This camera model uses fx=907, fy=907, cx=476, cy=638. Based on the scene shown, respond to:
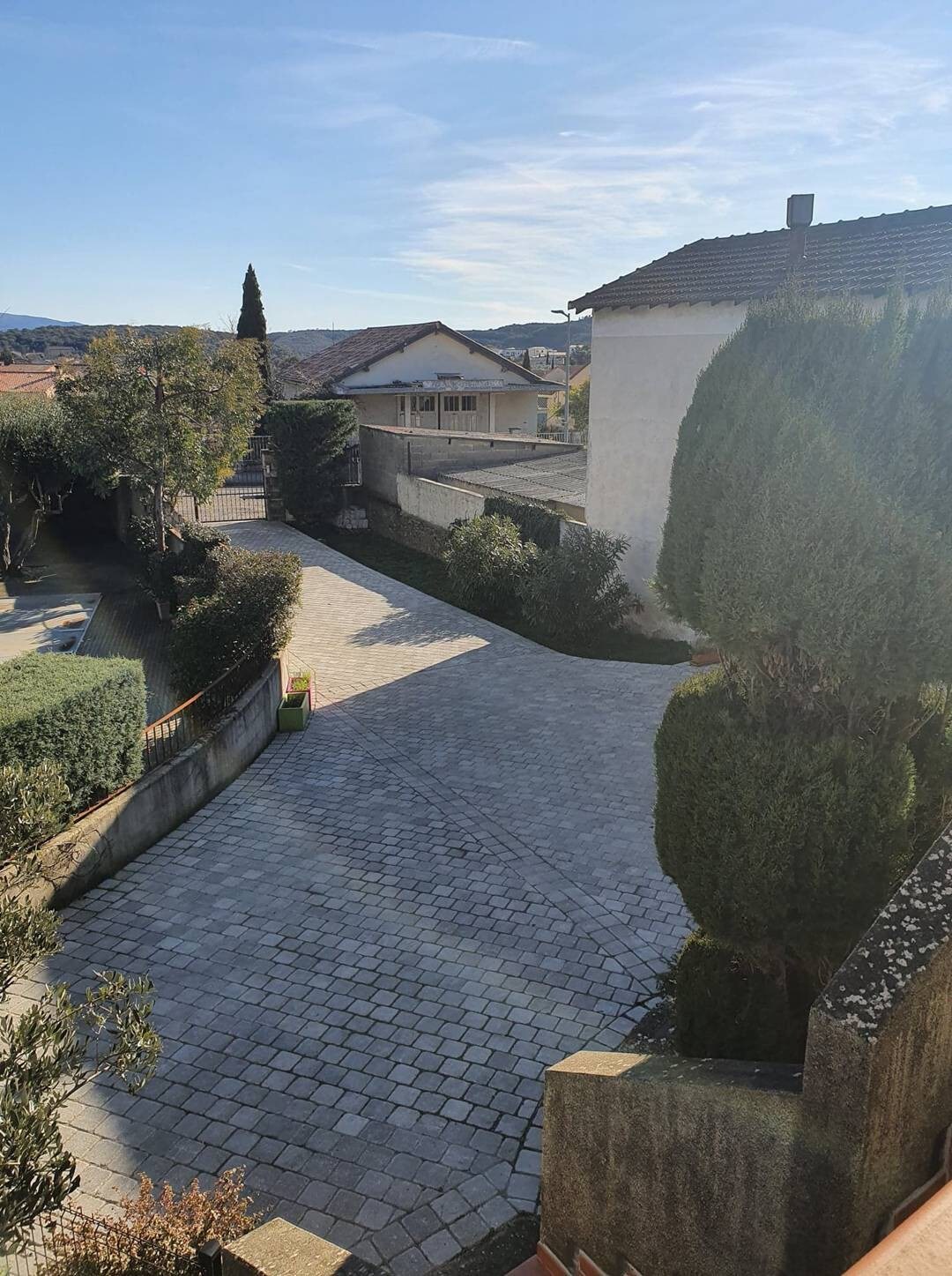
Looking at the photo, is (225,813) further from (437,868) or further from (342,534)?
(342,534)

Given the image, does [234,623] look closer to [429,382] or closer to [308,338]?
[429,382]

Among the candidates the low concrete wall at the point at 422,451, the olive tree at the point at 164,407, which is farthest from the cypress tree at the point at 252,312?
the olive tree at the point at 164,407

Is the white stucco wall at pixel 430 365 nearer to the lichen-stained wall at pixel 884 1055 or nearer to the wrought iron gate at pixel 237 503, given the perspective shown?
the wrought iron gate at pixel 237 503

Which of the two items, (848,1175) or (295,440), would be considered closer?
(848,1175)

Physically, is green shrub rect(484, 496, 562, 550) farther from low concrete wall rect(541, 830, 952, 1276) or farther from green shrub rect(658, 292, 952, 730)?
low concrete wall rect(541, 830, 952, 1276)

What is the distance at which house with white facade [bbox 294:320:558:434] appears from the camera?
40469mm

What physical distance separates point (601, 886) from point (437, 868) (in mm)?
1634

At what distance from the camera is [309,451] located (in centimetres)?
2844

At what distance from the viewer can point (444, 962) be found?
7.51 m

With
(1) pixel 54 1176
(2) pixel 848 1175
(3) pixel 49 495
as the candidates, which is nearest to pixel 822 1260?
(2) pixel 848 1175

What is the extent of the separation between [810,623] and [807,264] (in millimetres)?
11653

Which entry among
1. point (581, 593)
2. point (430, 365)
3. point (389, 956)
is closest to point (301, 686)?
point (581, 593)

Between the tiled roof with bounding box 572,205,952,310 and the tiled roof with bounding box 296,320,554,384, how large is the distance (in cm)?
2526

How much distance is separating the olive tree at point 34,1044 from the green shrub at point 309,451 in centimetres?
2422
